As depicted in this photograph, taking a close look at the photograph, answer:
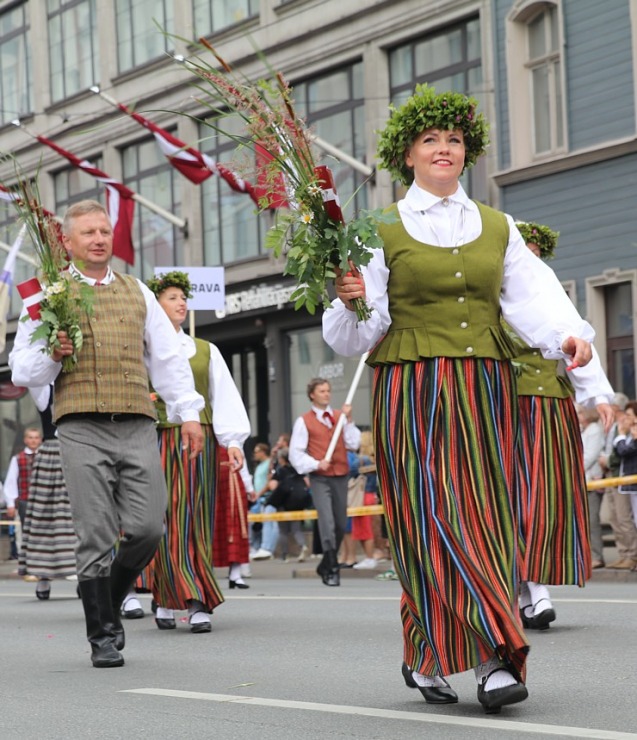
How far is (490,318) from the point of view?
5812 mm

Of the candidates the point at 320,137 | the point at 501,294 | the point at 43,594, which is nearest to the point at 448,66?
the point at 320,137

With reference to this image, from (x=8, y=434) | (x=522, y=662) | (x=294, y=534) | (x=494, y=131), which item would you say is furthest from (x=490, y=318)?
(x=8, y=434)

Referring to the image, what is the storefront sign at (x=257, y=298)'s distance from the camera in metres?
27.7

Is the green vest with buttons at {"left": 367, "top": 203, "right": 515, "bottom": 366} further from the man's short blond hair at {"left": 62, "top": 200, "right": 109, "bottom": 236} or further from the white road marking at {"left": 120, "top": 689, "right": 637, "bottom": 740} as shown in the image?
the man's short blond hair at {"left": 62, "top": 200, "right": 109, "bottom": 236}

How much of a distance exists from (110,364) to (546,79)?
643 inches

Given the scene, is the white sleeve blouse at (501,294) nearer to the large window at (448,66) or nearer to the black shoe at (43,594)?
the black shoe at (43,594)

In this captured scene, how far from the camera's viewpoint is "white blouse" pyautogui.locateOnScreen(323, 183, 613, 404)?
5.71 metres

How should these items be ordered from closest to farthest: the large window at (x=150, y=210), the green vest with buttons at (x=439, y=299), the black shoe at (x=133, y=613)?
1. the green vest with buttons at (x=439, y=299)
2. the black shoe at (x=133, y=613)
3. the large window at (x=150, y=210)

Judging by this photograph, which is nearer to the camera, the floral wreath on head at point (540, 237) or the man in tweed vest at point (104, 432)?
the man in tweed vest at point (104, 432)

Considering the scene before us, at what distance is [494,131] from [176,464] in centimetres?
1453

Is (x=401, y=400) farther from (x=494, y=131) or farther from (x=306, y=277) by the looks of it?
(x=494, y=131)

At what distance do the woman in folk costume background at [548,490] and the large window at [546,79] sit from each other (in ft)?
46.6

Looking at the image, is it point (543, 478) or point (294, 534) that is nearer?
point (543, 478)

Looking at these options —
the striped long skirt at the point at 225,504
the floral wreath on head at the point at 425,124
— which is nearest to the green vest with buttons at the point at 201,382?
the striped long skirt at the point at 225,504
